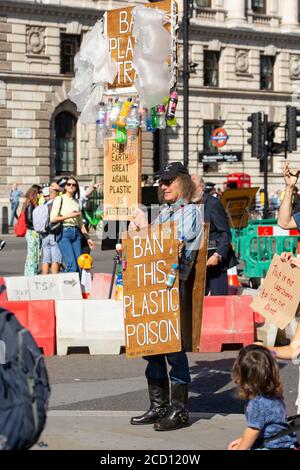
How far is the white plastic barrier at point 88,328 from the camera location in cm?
1127

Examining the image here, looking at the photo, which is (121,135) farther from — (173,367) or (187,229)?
(173,367)

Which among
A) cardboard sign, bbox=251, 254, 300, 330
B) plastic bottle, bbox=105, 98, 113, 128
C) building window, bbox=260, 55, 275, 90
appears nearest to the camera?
cardboard sign, bbox=251, 254, 300, 330

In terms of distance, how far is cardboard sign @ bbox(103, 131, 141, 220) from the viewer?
9492mm

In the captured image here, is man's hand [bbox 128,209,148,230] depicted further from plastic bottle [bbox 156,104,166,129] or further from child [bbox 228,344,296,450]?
child [bbox 228,344,296,450]

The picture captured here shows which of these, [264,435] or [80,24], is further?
[80,24]

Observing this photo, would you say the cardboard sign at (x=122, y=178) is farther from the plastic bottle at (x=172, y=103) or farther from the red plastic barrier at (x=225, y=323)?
the red plastic barrier at (x=225, y=323)

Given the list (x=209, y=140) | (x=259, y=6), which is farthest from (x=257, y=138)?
(x=259, y=6)

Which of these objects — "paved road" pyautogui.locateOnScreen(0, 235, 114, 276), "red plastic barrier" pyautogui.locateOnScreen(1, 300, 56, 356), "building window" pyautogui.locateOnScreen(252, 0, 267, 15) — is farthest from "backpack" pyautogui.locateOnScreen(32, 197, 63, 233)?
"building window" pyautogui.locateOnScreen(252, 0, 267, 15)

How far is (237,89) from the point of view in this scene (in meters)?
54.5

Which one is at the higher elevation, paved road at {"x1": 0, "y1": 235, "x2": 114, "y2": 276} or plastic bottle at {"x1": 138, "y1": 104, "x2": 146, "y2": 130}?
plastic bottle at {"x1": 138, "y1": 104, "x2": 146, "y2": 130}

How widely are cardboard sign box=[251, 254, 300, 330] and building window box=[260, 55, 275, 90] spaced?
49528 millimetres
